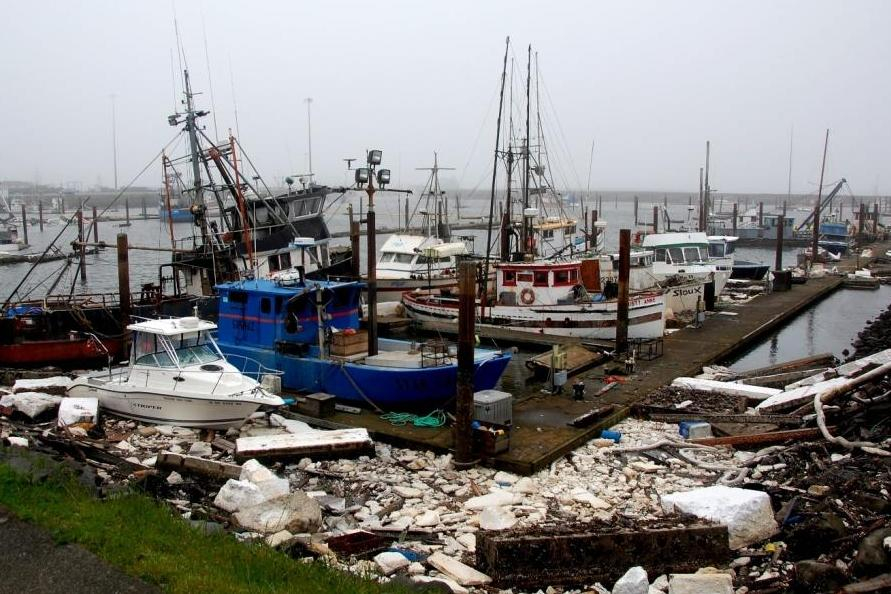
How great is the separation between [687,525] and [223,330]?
1152 centimetres

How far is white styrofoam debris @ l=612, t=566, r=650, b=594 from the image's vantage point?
23.5ft

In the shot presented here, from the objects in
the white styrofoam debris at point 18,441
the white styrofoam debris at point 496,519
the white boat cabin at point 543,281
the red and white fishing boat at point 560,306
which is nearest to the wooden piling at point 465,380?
the white styrofoam debris at point 496,519

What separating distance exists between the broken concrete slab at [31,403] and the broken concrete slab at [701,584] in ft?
38.7

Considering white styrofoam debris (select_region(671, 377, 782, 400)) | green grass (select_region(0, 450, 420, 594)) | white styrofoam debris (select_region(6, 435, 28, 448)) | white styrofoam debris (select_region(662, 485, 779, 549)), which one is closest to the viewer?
green grass (select_region(0, 450, 420, 594))

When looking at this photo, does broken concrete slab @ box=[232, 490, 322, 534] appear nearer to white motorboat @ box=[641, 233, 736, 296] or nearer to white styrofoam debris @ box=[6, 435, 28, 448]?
white styrofoam debris @ box=[6, 435, 28, 448]

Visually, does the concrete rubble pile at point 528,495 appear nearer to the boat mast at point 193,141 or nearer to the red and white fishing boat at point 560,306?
the red and white fishing boat at point 560,306

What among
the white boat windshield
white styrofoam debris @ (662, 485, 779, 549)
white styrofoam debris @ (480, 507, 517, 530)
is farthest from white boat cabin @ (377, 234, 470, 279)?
white styrofoam debris @ (662, 485, 779, 549)

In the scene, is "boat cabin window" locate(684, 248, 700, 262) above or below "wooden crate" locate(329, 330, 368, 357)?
above

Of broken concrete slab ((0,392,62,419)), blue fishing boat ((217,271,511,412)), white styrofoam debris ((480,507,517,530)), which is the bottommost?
white styrofoam debris ((480,507,517,530))

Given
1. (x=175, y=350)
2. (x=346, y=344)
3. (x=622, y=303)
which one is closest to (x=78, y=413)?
(x=175, y=350)

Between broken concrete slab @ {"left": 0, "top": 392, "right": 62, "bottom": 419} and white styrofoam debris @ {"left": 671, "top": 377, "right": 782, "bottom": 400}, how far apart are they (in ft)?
42.3

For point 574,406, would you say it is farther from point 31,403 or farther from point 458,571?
point 31,403

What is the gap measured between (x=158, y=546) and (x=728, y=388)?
39.2 feet

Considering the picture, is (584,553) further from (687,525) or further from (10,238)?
(10,238)
